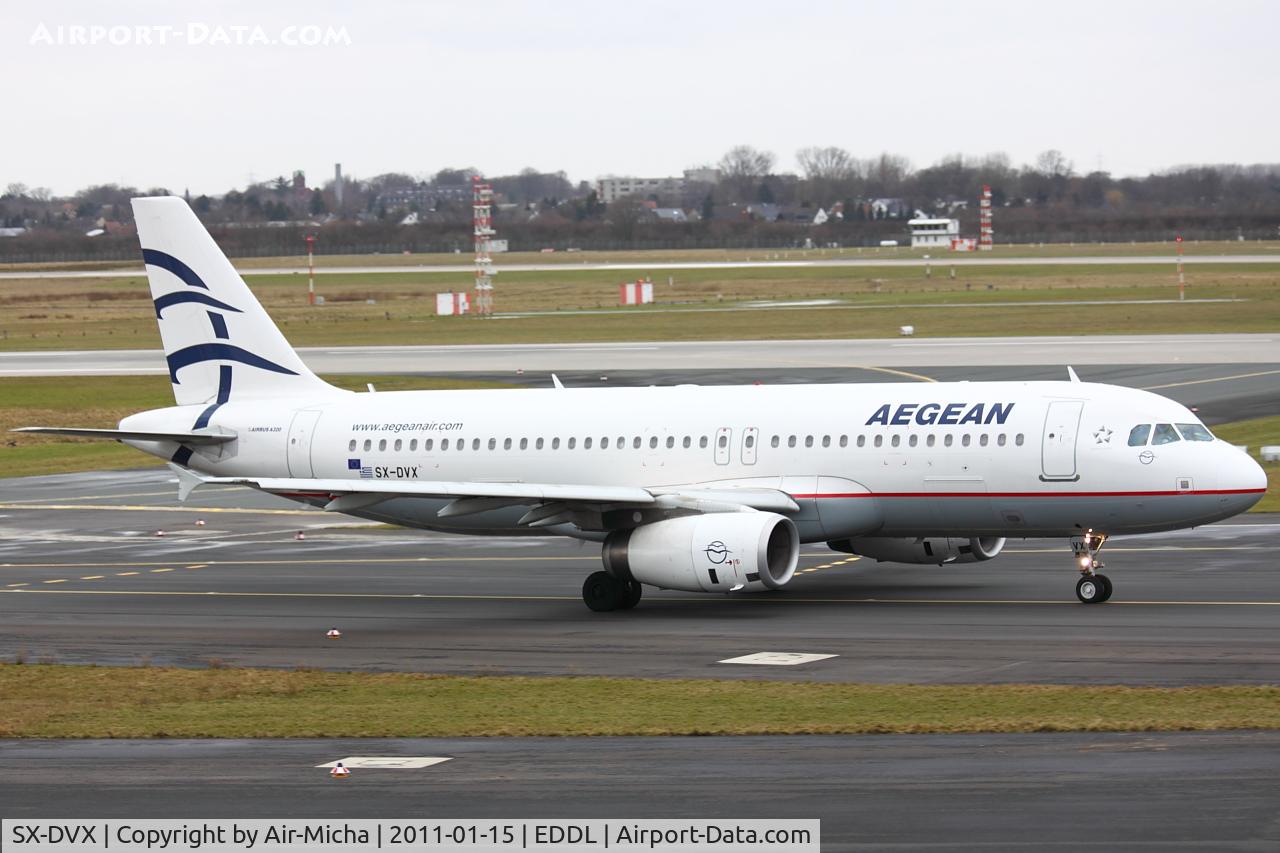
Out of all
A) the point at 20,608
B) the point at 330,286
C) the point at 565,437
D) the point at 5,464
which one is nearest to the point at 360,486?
the point at 565,437

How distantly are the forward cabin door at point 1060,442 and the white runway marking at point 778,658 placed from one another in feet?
23.8

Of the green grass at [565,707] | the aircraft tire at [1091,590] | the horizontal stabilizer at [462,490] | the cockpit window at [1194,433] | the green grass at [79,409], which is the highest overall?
the cockpit window at [1194,433]

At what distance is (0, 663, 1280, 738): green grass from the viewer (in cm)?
2353

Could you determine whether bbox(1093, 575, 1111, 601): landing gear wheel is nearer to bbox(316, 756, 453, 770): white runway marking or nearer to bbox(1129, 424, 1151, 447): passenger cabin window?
bbox(1129, 424, 1151, 447): passenger cabin window

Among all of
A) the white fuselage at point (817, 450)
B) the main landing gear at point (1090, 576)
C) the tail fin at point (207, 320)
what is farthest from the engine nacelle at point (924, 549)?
the tail fin at point (207, 320)

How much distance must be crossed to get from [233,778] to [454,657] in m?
10.0

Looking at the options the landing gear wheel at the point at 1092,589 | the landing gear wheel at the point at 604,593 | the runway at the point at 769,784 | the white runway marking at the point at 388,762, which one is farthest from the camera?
the landing gear wheel at the point at 604,593

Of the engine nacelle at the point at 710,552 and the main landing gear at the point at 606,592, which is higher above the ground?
the engine nacelle at the point at 710,552

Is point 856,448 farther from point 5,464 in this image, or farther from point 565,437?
point 5,464

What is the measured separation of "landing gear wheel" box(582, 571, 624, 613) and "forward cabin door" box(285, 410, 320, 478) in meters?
8.36

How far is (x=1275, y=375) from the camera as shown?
78938 mm

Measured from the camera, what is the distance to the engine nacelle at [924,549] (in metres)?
37.7

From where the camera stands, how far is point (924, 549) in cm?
3781

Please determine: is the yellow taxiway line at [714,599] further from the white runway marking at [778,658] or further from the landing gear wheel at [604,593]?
the white runway marking at [778,658]
